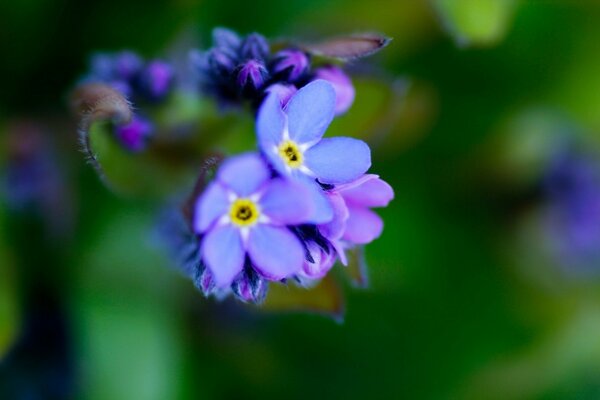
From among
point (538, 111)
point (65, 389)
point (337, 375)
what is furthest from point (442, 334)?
point (65, 389)

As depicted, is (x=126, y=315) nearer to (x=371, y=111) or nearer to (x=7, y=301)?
(x=7, y=301)

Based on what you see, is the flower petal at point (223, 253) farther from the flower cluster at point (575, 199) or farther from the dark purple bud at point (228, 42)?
the flower cluster at point (575, 199)

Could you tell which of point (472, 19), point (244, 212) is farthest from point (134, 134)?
point (472, 19)

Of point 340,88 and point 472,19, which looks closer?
point 340,88

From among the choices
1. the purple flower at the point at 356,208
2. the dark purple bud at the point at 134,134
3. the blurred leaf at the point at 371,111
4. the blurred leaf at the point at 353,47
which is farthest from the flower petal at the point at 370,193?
the blurred leaf at the point at 371,111

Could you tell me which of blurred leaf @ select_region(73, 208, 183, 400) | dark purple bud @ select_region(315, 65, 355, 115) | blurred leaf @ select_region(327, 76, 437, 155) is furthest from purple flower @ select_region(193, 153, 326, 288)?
blurred leaf @ select_region(73, 208, 183, 400)
